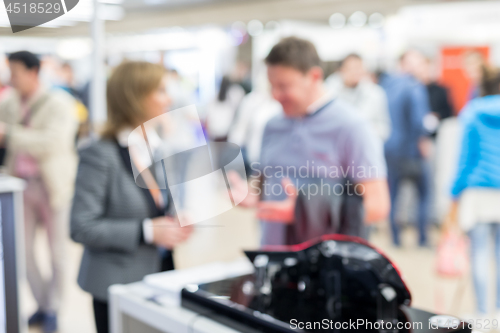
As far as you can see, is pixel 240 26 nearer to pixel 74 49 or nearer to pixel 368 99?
pixel 74 49

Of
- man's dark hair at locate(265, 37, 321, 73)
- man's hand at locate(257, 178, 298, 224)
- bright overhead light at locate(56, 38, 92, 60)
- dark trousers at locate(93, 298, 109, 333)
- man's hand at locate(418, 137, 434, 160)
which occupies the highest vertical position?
bright overhead light at locate(56, 38, 92, 60)

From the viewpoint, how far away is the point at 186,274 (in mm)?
1635

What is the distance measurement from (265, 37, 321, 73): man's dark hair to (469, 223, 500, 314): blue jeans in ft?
5.50

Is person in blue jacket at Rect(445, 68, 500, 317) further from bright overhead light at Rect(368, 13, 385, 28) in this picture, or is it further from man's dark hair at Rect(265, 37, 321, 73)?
bright overhead light at Rect(368, 13, 385, 28)

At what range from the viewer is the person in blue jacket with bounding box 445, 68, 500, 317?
2.87 m

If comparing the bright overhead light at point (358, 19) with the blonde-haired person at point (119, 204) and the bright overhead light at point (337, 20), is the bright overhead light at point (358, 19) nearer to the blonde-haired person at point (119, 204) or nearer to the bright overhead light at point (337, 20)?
the bright overhead light at point (337, 20)

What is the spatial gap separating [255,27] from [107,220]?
10422mm

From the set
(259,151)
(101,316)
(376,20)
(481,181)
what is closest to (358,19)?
(376,20)

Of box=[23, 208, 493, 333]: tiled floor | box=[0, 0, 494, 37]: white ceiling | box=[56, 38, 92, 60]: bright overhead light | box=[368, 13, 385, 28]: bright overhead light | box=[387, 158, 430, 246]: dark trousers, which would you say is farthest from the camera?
box=[368, 13, 385, 28]: bright overhead light

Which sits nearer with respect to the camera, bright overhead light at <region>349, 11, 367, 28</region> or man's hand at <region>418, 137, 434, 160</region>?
man's hand at <region>418, 137, 434, 160</region>

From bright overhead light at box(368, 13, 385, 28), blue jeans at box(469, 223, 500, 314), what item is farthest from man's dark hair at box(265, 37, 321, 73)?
bright overhead light at box(368, 13, 385, 28)

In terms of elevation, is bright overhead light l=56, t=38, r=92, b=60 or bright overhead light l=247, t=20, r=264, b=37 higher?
bright overhead light l=247, t=20, r=264, b=37

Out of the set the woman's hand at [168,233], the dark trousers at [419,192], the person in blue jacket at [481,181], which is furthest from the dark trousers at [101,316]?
the dark trousers at [419,192]

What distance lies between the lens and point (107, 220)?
1770 mm
